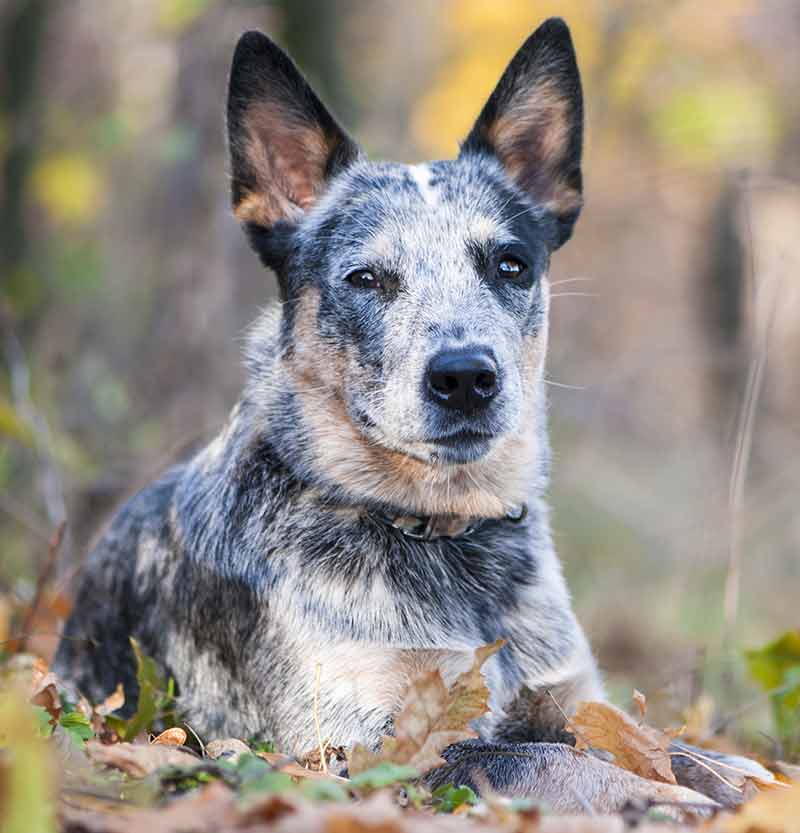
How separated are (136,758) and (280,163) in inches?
104

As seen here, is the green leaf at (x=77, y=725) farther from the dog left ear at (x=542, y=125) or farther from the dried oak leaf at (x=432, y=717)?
the dog left ear at (x=542, y=125)

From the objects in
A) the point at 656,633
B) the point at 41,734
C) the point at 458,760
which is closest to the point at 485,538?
the point at 458,760

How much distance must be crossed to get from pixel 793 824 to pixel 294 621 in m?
1.84

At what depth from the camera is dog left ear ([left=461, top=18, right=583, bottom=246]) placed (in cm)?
455

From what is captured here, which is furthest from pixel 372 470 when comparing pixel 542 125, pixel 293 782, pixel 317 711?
pixel 542 125

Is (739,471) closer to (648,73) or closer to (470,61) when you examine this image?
(648,73)

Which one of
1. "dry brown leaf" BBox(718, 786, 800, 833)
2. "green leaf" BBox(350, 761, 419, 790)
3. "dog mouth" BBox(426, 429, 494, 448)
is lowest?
"green leaf" BBox(350, 761, 419, 790)

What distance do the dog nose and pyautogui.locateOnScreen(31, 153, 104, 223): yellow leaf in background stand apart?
8.21m

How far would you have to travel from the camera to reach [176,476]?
5.01 meters

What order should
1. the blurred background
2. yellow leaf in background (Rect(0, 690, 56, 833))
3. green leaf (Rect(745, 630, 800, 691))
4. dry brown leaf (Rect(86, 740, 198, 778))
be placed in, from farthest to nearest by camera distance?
the blurred background → green leaf (Rect(745, 630, 800, 691)) → dry brown leaf (Rect(86, 740, 198, 778)) → yellow leaf in background (Rect(0, 690, 56, 833))

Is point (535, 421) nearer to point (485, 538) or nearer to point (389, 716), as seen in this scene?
point (485, 538)

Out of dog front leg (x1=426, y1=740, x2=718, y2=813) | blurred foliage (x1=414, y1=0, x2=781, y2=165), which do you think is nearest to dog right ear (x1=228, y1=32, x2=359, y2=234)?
dog front leg (x1=426, y1=740, x2=718, y2=813)

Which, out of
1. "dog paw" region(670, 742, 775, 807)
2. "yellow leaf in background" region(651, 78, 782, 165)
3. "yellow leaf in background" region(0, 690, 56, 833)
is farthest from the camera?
"yellow leaf in background" region(651, 78, 782, 165)

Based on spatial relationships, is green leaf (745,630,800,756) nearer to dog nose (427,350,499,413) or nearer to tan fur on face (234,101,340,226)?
dog nose (427,350,499,413)
